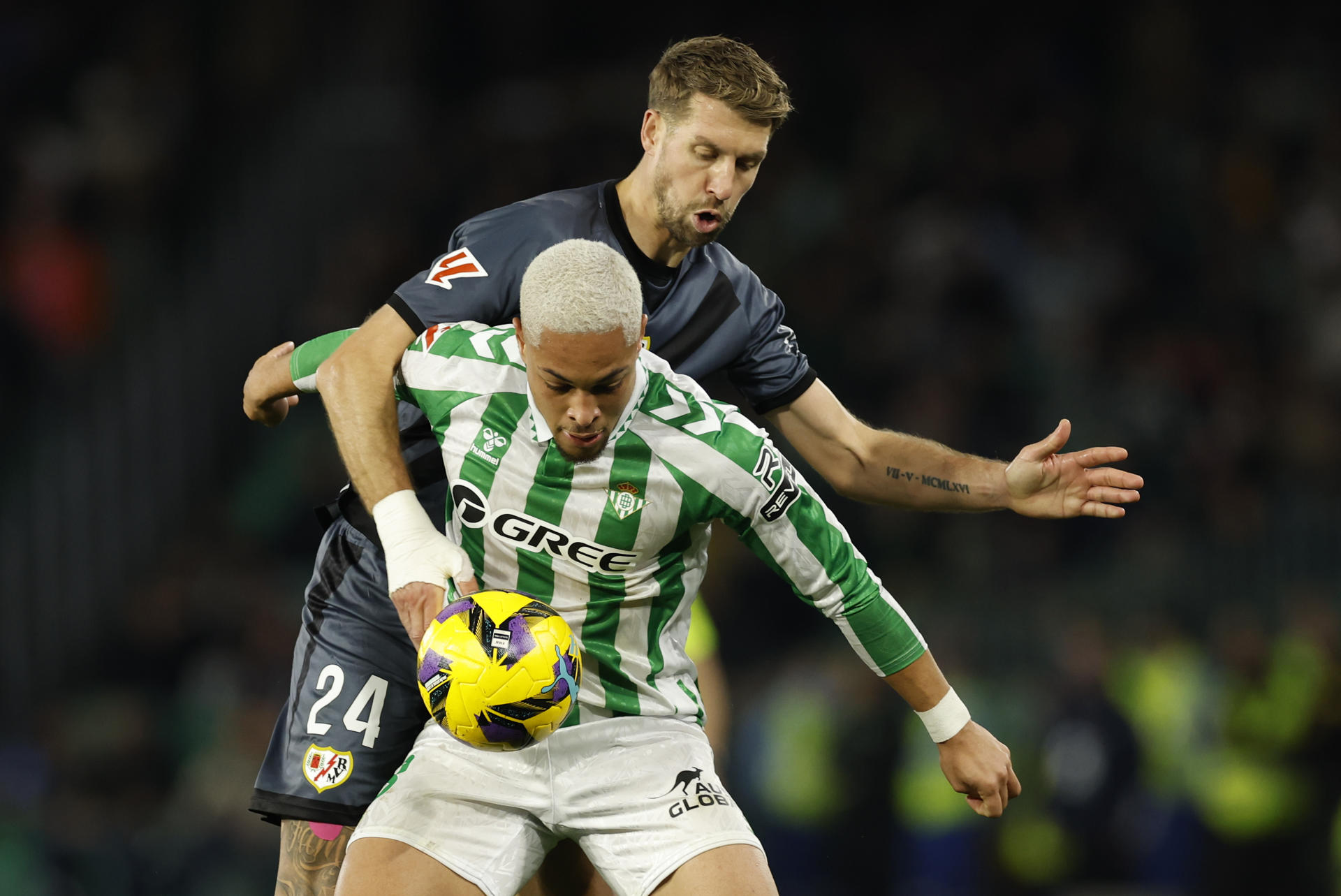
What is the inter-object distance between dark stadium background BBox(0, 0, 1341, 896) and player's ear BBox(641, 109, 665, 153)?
4.96 metres

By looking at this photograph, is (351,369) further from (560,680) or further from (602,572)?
(560,680)

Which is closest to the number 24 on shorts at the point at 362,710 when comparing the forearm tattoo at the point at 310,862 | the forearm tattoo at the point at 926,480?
the forearm tattoo at the point at 310,862

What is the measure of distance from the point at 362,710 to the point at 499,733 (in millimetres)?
955

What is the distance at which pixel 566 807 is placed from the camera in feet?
11.4

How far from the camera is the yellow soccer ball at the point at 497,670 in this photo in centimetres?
311

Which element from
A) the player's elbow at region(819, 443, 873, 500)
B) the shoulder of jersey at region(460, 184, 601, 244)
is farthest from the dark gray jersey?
the player's elbow at region(819, 443, 873, 500)

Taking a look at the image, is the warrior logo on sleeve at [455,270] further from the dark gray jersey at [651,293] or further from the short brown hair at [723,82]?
the short brown hair at [723,82]

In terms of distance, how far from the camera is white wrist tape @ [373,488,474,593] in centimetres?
334

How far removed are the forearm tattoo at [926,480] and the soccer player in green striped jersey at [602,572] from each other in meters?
0.69

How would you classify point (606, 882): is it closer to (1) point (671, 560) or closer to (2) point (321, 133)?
(1) point (671, 560)

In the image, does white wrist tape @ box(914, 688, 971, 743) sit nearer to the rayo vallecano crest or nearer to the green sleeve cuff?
the rayo vallecano crest

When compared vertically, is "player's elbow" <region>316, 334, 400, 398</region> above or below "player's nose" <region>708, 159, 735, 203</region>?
below

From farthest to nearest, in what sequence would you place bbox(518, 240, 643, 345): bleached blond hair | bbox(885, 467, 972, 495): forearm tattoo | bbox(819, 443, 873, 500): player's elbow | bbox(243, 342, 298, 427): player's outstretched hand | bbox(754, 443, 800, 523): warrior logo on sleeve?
bbox(819, 443, 873, 500): player's elbow < bbox(885, 467, 972, 495): forearm tattoo < bbox(243, 342, 298, 427): player's outstretched hand < bbox(754, 443, 800, 523): warrior logo on sleeve < bbox(518, 240, 643, 345): bleached blond hair

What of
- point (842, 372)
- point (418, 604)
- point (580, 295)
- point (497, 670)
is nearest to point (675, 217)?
point (580, 295)
